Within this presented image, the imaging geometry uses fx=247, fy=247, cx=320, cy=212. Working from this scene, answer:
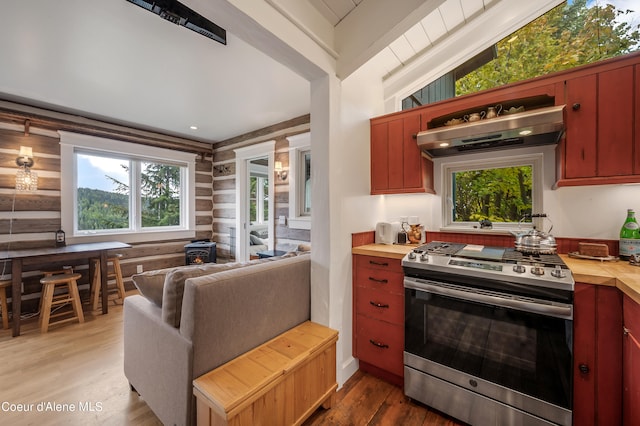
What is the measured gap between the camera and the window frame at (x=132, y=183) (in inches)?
133

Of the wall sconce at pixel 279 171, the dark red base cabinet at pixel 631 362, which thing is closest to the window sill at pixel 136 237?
the wall sconce at pixel 279 171

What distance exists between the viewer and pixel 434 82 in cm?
250

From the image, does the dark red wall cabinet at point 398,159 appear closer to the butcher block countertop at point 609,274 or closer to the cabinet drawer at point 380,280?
the cabinet drawer at point 380,280

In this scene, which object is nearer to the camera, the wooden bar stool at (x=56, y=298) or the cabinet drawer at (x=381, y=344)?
the cabinet drawer at (x=381, y=344)

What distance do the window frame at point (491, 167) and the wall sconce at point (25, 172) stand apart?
483 cm

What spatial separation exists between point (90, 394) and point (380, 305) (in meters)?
2.18

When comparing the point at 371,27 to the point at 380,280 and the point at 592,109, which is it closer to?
the point at 592,109

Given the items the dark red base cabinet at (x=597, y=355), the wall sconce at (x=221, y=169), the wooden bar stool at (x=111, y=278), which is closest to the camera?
the dark red base cabinet at (x=597, y=355)

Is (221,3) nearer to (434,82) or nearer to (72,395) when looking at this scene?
(434,82)

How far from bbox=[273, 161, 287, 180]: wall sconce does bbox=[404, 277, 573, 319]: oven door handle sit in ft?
8.39

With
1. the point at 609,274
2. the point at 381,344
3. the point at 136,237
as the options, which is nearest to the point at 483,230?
the point at 609,274

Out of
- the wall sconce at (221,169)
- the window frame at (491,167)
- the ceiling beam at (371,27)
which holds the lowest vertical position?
the window frame at (491,167)

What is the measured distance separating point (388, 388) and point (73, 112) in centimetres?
499

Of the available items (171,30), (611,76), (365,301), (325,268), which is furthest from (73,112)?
(611,76)
